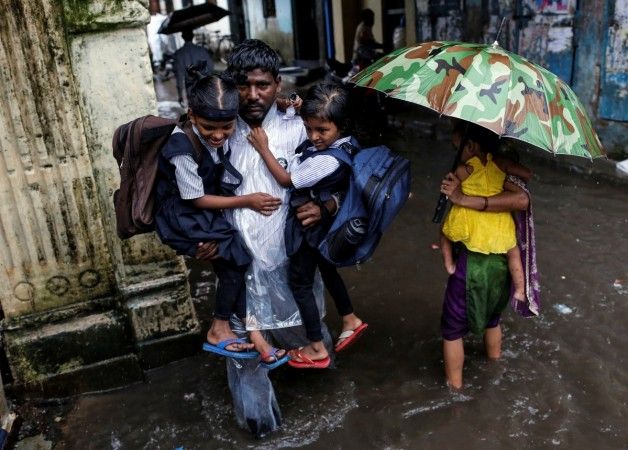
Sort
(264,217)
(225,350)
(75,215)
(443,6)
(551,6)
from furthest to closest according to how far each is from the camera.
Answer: (443,6) → (551,6) → (75,215) → (225,350) → (264,217)

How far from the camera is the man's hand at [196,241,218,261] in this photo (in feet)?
8.55

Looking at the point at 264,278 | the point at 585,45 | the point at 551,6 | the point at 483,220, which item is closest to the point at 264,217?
the point at 264,278

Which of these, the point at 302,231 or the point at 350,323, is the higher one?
the point at 302,231

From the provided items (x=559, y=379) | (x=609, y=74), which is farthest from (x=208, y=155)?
(x=609, y=74)

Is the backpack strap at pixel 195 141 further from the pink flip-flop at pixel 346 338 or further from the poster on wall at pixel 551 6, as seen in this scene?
the poster on wall at pixel 551 6

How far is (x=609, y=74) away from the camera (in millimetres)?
6758

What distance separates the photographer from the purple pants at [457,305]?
3.07m

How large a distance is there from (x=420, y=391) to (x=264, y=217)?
4.38ft

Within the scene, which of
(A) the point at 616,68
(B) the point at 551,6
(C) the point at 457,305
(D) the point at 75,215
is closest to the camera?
(C) the point at 457,305

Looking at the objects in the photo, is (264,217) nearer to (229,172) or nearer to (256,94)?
(229,172)

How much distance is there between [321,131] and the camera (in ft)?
8.65

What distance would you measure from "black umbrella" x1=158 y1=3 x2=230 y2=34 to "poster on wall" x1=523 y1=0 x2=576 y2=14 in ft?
13.1

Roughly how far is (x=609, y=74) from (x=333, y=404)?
5469 mm

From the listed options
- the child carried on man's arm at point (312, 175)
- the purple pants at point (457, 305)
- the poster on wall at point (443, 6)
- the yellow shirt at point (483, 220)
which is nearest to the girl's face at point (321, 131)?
the child carried on man's arm at point (312, 175)
